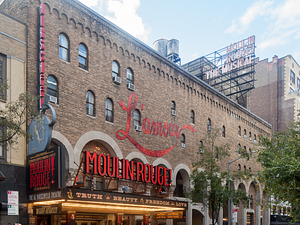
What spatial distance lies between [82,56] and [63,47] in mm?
1599

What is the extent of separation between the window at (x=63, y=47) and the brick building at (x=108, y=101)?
Result: 0.20 ft

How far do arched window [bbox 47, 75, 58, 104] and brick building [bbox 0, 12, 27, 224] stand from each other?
1618 millimetres

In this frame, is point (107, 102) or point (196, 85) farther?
point (196, 85)

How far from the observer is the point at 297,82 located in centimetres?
6538

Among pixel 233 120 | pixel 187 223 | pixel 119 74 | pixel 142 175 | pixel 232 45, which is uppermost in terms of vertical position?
pixel 232 45

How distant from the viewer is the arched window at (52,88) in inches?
721

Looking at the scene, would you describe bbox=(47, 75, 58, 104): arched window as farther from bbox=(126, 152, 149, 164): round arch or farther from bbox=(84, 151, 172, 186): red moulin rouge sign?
bbox=(126, 152, 149, 164): round arch

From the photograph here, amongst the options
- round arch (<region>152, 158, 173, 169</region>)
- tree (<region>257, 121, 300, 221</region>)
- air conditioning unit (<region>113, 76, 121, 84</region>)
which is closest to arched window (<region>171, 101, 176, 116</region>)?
round arch (<region>152, 158, 173, 169</region>)

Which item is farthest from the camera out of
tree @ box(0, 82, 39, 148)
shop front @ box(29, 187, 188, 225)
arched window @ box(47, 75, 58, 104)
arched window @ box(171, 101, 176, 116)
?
arched window @ box(171, 101, 176, 116)

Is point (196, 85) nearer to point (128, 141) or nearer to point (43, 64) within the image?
point (128, 141)

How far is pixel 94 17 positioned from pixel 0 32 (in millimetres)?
7116

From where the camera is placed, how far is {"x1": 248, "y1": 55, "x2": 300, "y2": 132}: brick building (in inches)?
2318

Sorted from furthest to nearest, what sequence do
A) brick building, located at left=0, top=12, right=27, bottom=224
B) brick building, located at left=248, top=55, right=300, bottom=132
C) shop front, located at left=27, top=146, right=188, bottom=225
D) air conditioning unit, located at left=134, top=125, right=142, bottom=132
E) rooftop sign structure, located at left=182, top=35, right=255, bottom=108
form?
brick building, located at left=248, top=55, right=300, bottom=132, rooftop sign structure, located at left=182, top=35, right=255, bottom=108, air conditioning unit, located at left=134, top=125, right=142, bottom=132, brick building, located at left=0, top=12, right=27, bottom=224, shop front, located at left=27, top=146, right=188, bottom=225

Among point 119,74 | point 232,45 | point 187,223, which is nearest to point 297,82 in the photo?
point 232,45
